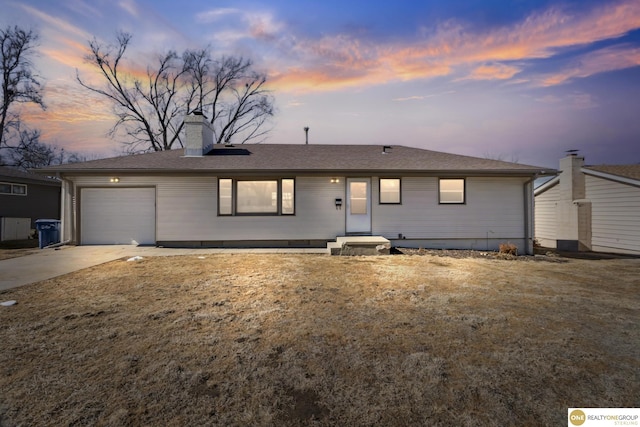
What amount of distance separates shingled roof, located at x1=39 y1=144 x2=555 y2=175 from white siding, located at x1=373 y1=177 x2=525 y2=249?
0.63 m

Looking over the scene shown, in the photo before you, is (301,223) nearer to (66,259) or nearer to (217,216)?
(217,216)

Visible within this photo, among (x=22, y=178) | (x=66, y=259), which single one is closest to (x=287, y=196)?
(x=66, y=259)

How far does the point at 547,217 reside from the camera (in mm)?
15305

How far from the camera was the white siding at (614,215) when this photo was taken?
11734 millimetres

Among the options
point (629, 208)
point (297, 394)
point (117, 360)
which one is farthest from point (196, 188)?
point (629, 208)

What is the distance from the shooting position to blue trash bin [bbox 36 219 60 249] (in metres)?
11.0

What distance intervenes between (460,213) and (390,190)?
2.89m

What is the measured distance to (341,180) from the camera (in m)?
11.3

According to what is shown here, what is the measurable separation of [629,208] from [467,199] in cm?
697

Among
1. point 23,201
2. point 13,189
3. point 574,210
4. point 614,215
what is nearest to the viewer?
point 614,215

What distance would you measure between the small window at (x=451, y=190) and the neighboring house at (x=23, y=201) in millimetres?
21899

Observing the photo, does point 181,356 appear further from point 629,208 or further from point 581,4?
point 629,208

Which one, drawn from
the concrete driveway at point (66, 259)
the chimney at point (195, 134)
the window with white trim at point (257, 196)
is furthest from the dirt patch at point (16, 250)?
the window with white trim at point (257, 196)

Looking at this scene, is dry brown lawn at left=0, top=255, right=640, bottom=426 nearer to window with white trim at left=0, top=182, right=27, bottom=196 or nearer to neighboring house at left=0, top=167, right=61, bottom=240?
neighboring house at left=0, top=167, right=61, bottom=240
